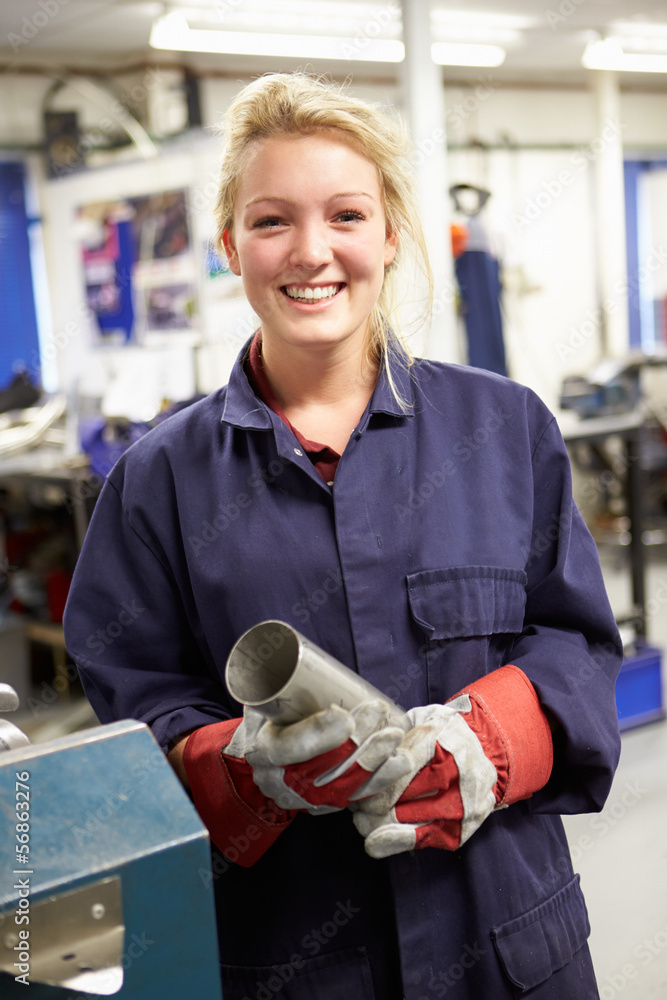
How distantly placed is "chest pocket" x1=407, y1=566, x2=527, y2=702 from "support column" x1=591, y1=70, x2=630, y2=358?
222 inches

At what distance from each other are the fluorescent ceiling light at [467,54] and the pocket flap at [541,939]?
16.6 ft

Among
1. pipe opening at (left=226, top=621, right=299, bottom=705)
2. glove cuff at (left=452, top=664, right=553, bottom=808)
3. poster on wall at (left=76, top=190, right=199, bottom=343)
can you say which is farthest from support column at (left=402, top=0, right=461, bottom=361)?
pipe opening at (left=226, top=621, right=299, bottom=705)

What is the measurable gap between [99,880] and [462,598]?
0.52 meters

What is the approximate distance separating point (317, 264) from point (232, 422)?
0.64 feet

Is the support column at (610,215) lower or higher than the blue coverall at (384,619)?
higher

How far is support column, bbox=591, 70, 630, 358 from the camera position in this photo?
609 cm

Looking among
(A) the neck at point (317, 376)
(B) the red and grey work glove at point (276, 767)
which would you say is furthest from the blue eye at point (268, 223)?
(B) the red and grey work glove at point (276, 767)

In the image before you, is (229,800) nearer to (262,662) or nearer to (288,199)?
(262,662)

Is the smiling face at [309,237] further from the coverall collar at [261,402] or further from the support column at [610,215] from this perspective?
the support column at [610,215]

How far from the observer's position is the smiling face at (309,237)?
96cm

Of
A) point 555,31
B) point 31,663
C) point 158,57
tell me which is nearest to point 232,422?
point 31,663

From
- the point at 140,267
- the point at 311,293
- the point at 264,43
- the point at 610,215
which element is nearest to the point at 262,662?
the point at 311,293

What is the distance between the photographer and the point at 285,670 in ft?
2.69

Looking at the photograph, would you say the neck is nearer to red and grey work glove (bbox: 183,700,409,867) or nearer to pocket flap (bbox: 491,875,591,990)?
red and grey work glove (bbox: 183,700,409,867)
